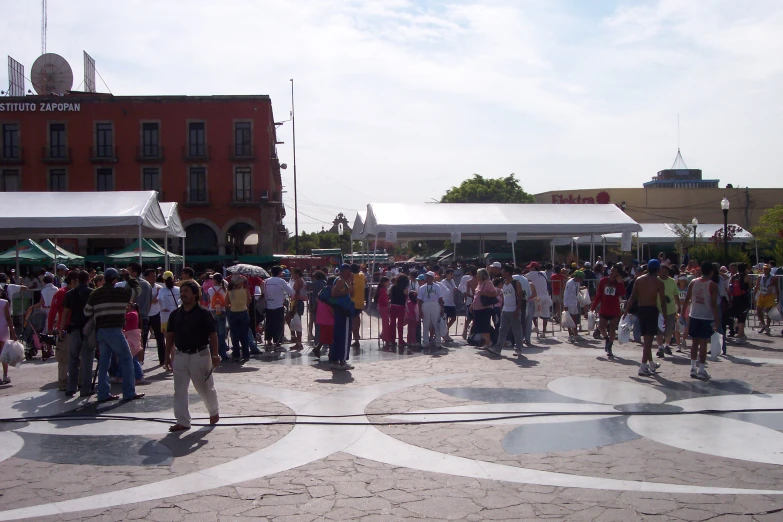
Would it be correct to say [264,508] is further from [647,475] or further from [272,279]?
[272,279]

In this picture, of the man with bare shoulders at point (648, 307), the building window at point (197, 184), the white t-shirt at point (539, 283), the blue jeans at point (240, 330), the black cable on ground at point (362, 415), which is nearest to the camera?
the black cable on ground at point (362, 415)

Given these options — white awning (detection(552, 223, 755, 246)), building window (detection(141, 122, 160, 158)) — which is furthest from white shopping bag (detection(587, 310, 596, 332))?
building window (detection(141, 122, 160, 158))

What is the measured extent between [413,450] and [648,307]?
5.78m

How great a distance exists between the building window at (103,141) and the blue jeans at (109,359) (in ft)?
134

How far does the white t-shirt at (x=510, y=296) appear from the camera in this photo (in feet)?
43.1

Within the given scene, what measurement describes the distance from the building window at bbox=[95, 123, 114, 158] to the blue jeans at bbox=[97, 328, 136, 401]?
41.0 m

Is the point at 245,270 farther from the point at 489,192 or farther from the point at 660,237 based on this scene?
the point at 489,192

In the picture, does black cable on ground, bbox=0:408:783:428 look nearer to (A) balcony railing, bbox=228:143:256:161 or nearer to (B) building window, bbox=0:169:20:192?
(A) balcony railing, bbox=228:143:256:161

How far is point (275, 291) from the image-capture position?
13664 mm

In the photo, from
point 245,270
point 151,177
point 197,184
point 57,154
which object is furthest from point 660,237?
point 57,154

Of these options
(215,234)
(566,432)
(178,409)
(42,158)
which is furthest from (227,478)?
(42,158)

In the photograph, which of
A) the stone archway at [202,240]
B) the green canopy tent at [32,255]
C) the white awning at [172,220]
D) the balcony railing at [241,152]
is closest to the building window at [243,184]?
the balcony railing at [241,152]

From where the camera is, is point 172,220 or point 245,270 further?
point 172,220

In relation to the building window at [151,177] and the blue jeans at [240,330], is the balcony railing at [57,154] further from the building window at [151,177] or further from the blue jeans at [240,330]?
the blue jeans at [240,330]
